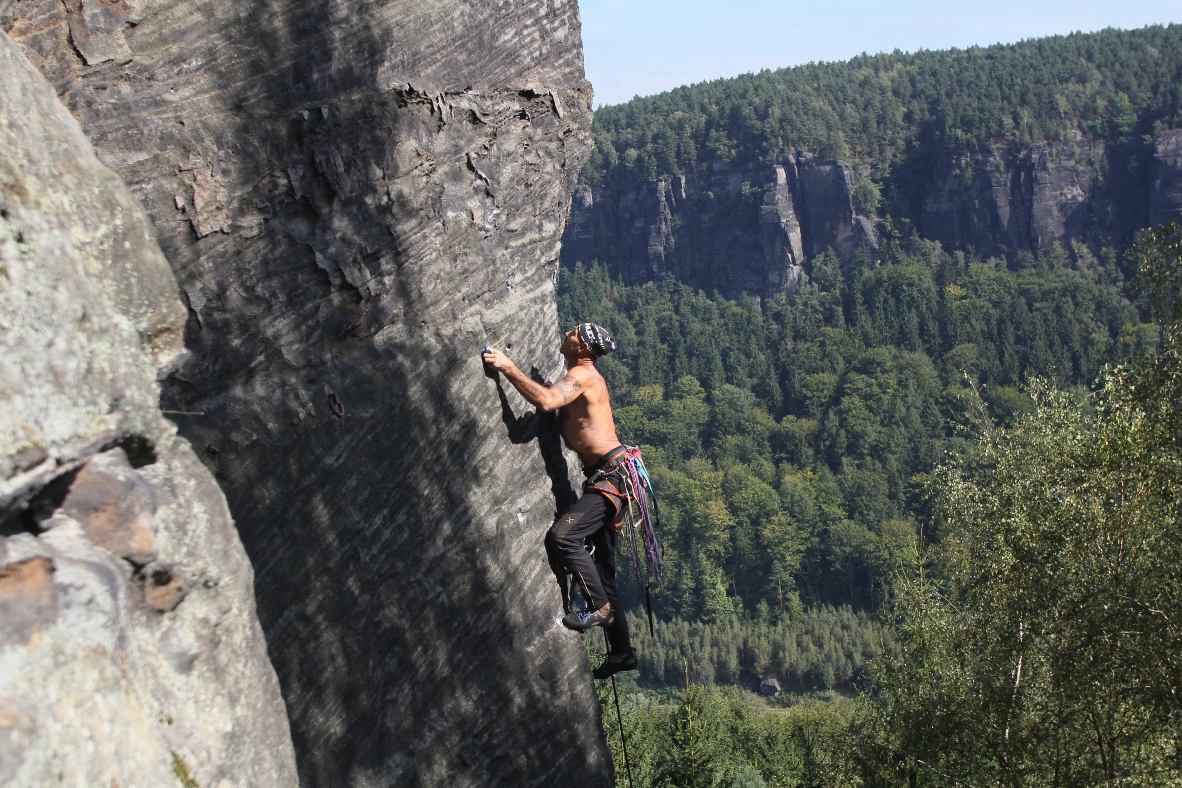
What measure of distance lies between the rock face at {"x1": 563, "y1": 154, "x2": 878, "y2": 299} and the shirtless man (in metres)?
133

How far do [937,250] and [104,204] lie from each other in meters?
136

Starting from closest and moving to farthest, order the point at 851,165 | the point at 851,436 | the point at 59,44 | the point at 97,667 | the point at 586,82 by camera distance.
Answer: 1. the point at 97,667
2. the point at 59,44
3. the point at 586,82
4. the point at 851,436
5. the point at 851,165

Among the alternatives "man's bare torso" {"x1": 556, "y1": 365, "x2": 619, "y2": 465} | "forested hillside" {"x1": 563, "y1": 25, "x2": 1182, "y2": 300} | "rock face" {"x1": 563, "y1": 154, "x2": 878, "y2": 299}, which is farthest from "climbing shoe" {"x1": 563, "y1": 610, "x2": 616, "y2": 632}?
"rock face" {"x1": 563, "y1": 154, "x2": 878, "y2": 299}

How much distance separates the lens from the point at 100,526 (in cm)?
276

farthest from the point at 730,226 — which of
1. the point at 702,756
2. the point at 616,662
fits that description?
the point at 616,662

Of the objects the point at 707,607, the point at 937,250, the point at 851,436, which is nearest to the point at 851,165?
the point at 937,250

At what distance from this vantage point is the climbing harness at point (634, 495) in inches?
230

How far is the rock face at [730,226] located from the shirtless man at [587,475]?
13255 cm

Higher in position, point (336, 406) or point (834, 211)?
point (336, 406)

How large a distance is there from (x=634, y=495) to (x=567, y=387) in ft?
2.93

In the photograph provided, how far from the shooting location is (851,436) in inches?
3871

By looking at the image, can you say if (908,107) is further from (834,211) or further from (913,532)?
(913,532)

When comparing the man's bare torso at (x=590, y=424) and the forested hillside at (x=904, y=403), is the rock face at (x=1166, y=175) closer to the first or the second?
the forested hillside at (x=904, y=403)

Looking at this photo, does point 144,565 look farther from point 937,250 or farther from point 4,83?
point 937,250
